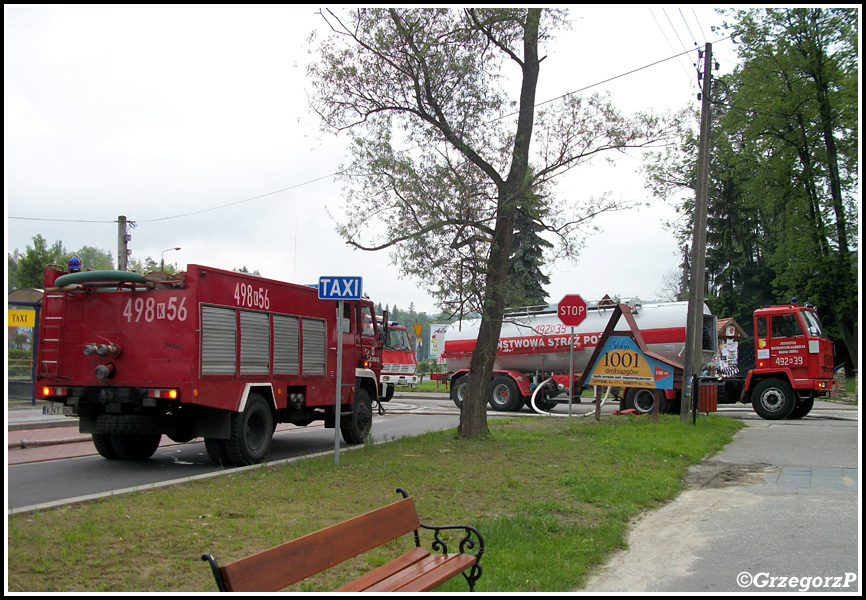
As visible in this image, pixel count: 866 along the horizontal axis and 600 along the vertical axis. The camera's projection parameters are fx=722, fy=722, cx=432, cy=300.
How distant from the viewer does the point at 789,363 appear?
19.9m

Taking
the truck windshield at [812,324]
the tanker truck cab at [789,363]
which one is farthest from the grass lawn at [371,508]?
the truck windshield at [812,324]

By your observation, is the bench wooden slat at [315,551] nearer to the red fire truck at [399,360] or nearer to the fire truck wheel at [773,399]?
the fire truck wheel at [773,399]

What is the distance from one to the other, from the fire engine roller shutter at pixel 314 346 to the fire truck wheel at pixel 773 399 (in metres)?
13.6

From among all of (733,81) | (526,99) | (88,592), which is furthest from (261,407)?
(733,81)

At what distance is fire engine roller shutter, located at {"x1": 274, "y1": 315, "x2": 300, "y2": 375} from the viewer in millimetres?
11867

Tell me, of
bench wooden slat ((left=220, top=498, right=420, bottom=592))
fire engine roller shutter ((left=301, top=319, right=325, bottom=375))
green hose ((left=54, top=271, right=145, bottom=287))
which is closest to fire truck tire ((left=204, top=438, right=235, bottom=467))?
fire engine roller shutter ((left=301, top=319, right=325, bottom=375))

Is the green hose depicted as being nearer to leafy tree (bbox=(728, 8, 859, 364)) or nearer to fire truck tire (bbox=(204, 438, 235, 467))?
fire truck tire (bbox=(204, 438, 235, 467))

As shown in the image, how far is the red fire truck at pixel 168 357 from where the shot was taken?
33.3ft

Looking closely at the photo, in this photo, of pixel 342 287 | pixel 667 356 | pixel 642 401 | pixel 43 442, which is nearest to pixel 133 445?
pixel 43 442

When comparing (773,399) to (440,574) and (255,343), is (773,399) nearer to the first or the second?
(255,343)

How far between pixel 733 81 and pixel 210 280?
2844cm

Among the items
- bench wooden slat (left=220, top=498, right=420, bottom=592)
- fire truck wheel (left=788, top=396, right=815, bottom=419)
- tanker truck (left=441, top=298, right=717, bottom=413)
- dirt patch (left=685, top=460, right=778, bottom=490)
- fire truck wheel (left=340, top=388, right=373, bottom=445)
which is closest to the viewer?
bench wooden slat (left=220, top=498, right=420, bottom=592)

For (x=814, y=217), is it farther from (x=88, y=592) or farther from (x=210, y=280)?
(x=88, y=592)

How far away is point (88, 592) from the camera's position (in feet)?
16.2
